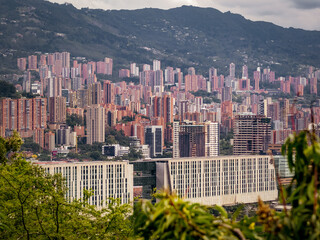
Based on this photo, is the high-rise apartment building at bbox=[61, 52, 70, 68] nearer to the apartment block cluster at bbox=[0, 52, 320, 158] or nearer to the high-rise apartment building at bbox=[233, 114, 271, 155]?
the apartment block cluster at bbox=[0, 52, 320, 158]

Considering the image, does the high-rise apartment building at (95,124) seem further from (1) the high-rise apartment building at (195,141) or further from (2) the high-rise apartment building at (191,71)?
(2) the high-rise apartment building at (191,71)

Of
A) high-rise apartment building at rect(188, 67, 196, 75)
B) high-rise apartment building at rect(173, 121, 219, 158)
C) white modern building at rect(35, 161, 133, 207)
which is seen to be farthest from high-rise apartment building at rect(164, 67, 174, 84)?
white modern building at rect(35, 161, 133, 207)

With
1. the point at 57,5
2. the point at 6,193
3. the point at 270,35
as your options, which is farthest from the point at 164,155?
the point at 270,35

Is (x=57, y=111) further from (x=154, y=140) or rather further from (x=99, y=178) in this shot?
(x=99, y=178)

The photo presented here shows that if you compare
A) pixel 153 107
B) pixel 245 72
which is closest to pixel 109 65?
pixel 245 72

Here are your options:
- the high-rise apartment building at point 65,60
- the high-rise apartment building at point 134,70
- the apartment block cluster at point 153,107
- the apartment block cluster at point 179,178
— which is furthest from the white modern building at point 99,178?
the high-rise apartment building at point 134,70

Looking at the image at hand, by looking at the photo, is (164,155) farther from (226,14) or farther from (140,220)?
(226,14)
